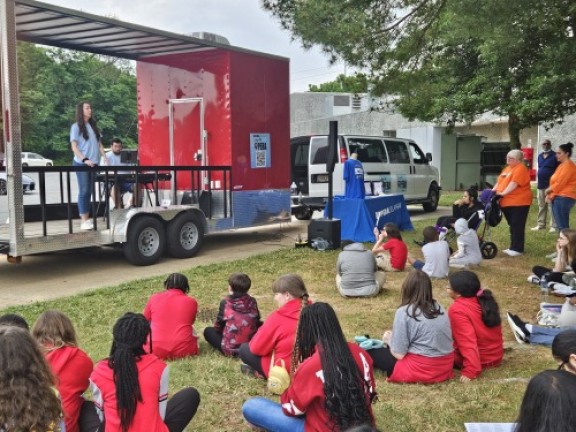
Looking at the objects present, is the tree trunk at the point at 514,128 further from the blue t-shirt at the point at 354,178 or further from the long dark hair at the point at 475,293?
the long dark hair at the point at 475,293

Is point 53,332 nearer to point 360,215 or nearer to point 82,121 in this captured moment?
point 82,121

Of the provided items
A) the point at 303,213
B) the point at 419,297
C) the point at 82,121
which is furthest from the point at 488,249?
the point at 82,121

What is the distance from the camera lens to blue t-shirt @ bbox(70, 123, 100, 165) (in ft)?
28.2

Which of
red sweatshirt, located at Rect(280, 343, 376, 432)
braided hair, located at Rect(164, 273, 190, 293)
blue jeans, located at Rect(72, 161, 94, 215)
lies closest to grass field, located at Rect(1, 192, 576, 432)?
braided hair, located at Rect(164, 273, 190, 293)

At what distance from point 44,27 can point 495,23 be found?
596 cm

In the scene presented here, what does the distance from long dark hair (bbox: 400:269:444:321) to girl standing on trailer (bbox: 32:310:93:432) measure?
220 cm

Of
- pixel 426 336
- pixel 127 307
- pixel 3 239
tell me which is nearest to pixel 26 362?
pixel 426 336

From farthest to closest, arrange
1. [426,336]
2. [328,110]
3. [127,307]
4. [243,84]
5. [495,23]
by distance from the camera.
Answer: [328,110] → [243,84] → [495,23] → [127,307] → [426,336]

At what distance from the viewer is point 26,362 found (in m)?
2.33

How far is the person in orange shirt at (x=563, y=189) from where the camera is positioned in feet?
29.7

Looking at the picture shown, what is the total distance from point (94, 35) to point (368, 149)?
709 cm

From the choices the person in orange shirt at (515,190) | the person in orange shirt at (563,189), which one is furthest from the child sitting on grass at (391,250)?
the person in orange shirt at (563,189)

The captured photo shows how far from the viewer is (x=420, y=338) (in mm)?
4211

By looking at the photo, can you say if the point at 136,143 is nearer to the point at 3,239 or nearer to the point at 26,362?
the point at 3,239
